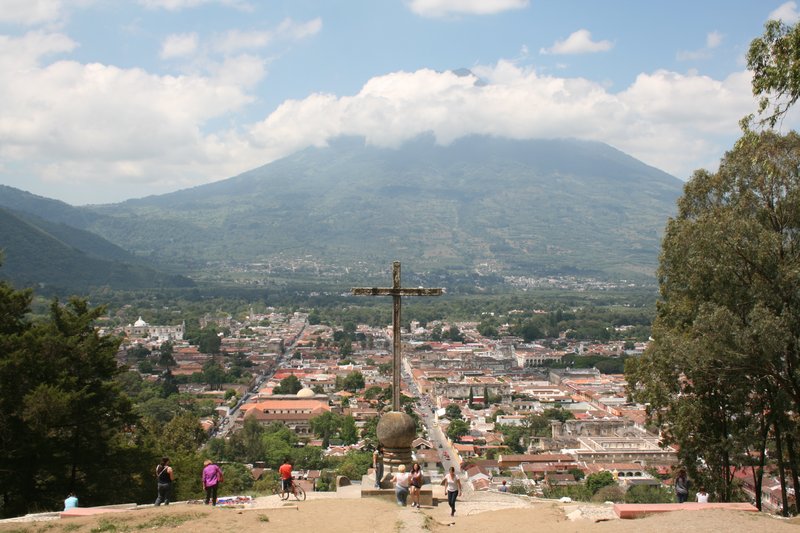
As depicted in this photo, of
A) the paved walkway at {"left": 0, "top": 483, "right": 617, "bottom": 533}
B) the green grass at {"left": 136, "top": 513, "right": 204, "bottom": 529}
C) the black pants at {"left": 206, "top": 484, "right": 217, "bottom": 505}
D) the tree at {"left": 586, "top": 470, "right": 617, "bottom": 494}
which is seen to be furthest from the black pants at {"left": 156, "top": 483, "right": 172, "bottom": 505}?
the tree at {"left": 586, "top": 470, "right": 617, "bottom": 494}

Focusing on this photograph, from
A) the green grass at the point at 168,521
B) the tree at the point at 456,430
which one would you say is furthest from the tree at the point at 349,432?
the green grass at the point at 168,521

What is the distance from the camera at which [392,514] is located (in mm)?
8289

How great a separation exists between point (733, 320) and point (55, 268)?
129 meters

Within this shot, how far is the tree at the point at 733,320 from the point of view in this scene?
9391 mm

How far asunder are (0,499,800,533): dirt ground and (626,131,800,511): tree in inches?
98.9

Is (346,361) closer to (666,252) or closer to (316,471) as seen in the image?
(316,471)

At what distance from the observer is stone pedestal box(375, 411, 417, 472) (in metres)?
9.77

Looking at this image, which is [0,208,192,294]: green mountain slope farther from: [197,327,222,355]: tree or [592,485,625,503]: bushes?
[592,485,625,503]: bushes

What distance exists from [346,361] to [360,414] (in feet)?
84.1

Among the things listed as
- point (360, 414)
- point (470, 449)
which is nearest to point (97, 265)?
point (360, 414)

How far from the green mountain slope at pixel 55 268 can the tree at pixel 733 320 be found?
105m

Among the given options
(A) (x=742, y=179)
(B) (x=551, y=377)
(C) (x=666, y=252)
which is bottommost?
(B) (x=551, y=377)

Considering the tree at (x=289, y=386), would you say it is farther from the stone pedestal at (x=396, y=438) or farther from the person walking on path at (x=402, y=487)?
the person walking on path at (x=402, y=487)

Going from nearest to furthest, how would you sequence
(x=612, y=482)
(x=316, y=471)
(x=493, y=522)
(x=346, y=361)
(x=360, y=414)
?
(x=493, y=522) < (x=612, y=482) < (x=316, y=471) < (x=360, y=414) < (x=346, y=361)
